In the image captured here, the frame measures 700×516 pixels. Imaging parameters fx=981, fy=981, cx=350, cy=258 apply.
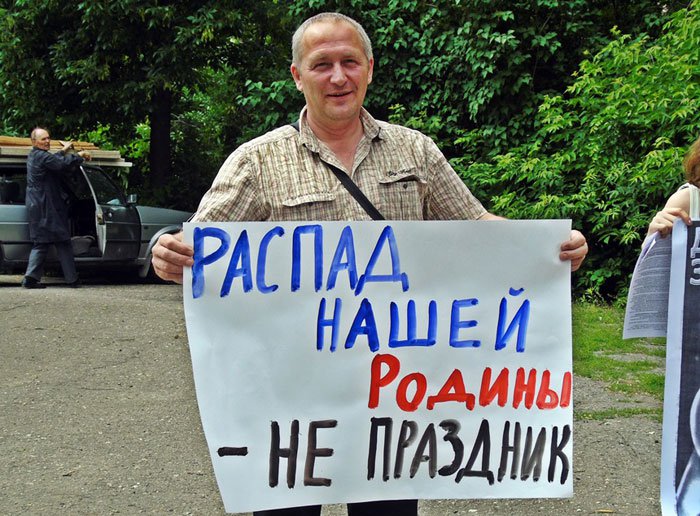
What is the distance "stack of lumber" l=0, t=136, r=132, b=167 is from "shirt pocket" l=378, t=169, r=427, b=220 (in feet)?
37.0

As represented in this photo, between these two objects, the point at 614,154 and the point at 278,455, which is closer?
the point at 278,455

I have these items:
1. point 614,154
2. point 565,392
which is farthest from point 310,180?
point 614,154

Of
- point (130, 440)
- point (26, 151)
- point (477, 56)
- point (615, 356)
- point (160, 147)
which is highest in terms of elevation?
point (477, 56)

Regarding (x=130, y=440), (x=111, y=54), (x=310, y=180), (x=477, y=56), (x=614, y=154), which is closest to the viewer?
(x=310, y=180)

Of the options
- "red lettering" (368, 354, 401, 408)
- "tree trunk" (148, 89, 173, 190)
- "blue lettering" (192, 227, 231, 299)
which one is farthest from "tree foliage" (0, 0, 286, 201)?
"red lettering" (368, 354, 401, 408)

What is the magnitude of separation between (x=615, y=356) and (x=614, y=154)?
10.8 feet

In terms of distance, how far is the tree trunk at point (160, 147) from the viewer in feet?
61.3

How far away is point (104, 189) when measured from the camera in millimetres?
13664

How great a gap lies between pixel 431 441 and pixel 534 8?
10.1 meters

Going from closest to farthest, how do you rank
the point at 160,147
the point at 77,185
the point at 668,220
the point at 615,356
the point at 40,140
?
the point at 668,220 < the point at 615,356 < the point at 40,140 < the point at 77,185 < the point at 160,147

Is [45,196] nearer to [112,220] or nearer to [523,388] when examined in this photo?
[112,220]

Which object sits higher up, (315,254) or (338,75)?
(338,75)

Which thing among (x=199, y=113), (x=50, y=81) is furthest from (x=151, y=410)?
(x=199, y=113)

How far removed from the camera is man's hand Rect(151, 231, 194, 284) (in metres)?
2.64
